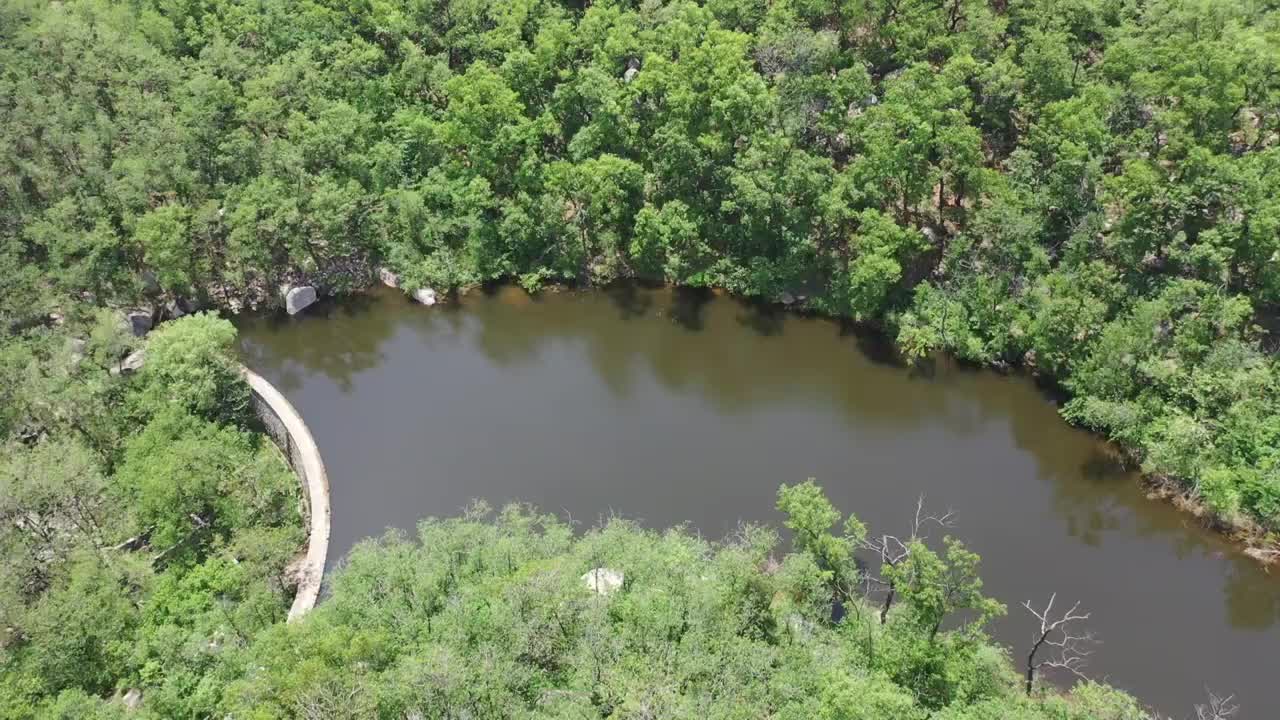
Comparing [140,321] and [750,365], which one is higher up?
[750,365]

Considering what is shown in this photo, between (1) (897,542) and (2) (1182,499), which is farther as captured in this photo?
(2) (1182,499)

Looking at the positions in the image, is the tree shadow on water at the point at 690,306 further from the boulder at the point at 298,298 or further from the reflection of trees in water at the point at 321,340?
the boulder at the point at 298,298

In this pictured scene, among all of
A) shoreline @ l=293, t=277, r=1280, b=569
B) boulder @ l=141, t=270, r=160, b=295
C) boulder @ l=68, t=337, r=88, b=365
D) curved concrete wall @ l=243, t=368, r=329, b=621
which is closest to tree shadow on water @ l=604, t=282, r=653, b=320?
shoreline @ l=293, t=277, r=1280, b=569

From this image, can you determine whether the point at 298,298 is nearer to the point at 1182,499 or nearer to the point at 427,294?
the point at 427,294

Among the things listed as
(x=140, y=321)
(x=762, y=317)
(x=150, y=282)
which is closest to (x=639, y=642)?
(x=762, y=317)

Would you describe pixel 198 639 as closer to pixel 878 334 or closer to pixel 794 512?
pixel 794 512

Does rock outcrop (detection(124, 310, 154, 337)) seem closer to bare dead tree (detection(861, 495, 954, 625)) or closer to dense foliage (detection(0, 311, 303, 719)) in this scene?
dense foliage (detection(0, 311, 303, 719))

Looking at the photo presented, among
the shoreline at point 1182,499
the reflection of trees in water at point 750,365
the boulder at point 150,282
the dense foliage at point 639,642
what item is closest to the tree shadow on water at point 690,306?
the reflection of trees in water at point 750,365
